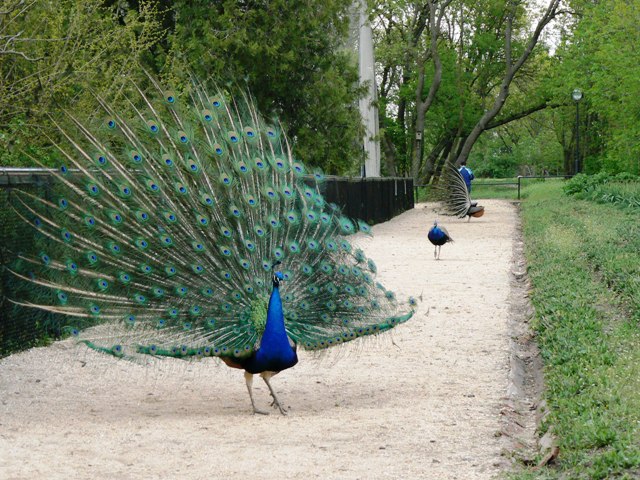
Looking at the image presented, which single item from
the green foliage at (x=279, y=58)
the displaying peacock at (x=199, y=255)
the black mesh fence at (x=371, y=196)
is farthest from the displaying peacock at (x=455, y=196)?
the displaying peacock at (x=199, y=255)

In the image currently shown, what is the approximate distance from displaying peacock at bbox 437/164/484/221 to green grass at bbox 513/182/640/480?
1077 centimetres

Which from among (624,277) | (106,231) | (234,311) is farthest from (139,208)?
(624,277)

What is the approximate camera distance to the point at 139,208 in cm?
767

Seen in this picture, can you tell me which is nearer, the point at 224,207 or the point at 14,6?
the point at 224,207

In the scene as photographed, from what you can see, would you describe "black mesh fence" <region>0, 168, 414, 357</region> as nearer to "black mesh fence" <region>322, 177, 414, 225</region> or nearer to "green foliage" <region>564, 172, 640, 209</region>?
"black mesh fence" <region>322, 177, 414, 225</region>

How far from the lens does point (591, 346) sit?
8719 mm

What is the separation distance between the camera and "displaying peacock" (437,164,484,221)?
101ft

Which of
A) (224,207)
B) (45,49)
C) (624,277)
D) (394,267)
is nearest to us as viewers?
(224,207)

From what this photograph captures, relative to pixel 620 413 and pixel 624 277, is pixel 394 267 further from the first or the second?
pixel 620 413

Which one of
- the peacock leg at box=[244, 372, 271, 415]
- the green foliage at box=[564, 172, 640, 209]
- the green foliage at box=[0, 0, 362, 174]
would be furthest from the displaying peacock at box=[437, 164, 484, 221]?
the peacock leg at box=[244, 372, 271, 415]

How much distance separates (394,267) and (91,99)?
6.11 meters

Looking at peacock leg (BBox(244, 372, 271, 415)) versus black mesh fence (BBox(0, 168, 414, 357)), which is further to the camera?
black mesh fence (BBox(0, 168, 414, 357))

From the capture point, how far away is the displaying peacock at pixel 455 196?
30656 mm

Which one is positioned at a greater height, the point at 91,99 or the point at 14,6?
the point at 14,6
